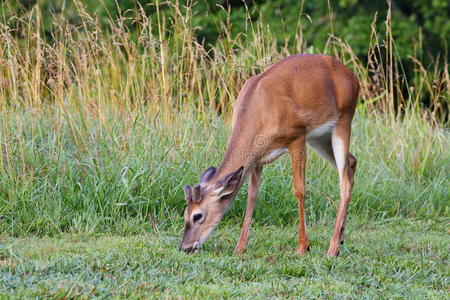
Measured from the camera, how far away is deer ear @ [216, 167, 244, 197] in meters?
6.61

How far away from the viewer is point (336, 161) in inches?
285

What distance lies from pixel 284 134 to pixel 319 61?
88 centimetres

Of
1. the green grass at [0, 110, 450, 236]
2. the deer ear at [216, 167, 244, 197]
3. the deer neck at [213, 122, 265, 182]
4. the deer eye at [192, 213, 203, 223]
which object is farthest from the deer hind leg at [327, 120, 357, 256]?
the deer eye at [192, 213, 203, 223]

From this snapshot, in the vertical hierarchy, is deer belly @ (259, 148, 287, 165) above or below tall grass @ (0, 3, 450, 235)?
above

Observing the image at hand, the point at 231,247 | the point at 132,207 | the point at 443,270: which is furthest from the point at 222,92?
the point at 443,270

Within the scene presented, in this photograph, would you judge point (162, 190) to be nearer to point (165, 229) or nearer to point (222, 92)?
point (165, 229)

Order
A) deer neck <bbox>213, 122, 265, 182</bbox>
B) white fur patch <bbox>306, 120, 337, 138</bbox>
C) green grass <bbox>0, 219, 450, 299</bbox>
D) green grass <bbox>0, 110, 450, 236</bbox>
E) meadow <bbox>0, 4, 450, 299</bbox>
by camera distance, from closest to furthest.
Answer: green grass <bbox>0, 219, 450, 299</bbox> → meadow <bbox>0, 4, 450, 299</bbox> → deer neck <bbox>213, 122, 265, 182</bbox> → white fur patch <bbox>306, 120, 337, 138</bbox> → green grass <bbox>0, 110, 450, 236</bbox>

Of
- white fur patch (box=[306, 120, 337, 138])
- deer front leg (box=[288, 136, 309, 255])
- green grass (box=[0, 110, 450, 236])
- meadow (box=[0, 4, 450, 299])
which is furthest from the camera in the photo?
green grass (box=[0, 110, 450, 236])

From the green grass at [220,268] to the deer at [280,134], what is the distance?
26 centimetres

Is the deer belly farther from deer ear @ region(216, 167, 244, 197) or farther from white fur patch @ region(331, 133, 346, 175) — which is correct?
white fur patch @ region(331, 133, 346, 175)

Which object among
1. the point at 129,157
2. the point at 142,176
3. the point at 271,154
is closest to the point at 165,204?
the point at 142,176

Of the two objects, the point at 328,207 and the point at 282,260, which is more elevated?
the point at 282,260

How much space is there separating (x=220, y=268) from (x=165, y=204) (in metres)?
1.91

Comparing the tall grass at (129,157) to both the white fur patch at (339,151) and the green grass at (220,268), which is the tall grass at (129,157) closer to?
the green grass at (220,268)
